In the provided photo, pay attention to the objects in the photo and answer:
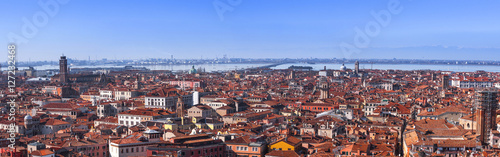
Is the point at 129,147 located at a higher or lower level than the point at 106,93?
higher

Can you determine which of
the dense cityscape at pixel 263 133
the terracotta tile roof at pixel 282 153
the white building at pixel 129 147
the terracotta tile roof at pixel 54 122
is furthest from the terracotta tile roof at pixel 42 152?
the terracotta tile roof at pixel 54 122

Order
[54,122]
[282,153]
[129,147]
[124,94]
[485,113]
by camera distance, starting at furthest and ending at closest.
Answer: [124,94] → [54,122] → [485,113] → [129,147] → [282,153]

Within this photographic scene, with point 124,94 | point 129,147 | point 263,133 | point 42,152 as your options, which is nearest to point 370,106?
point 263,133

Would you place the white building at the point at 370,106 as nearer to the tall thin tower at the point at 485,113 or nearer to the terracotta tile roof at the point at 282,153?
the tall thin tower at the point at 485,113

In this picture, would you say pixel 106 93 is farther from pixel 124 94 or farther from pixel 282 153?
pixel 282 153

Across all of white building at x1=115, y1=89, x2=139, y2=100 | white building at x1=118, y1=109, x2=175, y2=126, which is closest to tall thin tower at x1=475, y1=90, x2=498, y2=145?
white building at x1=118, y1=109, x2=175, y2=126

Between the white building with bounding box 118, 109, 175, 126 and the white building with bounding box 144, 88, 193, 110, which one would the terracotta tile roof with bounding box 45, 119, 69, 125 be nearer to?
the white building with bounding box 118, 109, 175, 126

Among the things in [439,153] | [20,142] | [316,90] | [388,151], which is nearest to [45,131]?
[20,142]

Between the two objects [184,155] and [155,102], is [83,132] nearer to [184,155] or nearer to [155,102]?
[184,155]
